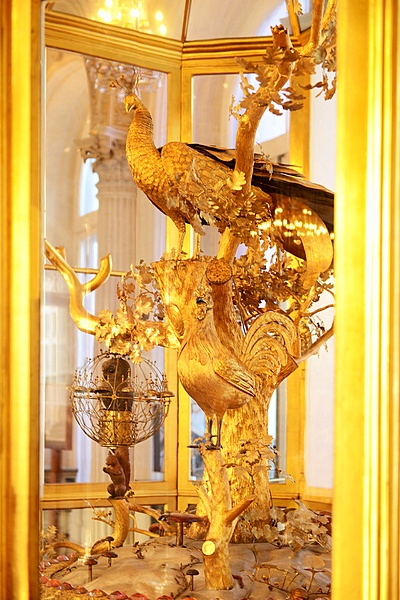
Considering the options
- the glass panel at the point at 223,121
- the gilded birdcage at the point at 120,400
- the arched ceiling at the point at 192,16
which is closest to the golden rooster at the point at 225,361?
the gilded birdcage at the point at 120,400

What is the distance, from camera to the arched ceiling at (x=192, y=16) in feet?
4.35

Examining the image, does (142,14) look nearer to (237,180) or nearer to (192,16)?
(192,16)

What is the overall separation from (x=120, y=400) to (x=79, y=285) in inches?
7.8

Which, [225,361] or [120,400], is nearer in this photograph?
[225,361]

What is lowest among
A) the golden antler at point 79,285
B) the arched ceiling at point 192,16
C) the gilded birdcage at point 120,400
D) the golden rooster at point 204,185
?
the gilded birdcage at point 120,400

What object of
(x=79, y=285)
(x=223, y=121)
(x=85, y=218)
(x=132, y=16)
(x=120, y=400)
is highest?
(x=132, y=16)

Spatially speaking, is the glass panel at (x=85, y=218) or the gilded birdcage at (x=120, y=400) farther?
the gilded birdcage at (x=120, y=400)

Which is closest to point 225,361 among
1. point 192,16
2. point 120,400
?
point 120,400

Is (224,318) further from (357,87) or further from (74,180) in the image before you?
(357,87)

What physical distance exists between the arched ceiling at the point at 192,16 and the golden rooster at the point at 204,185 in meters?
0.13

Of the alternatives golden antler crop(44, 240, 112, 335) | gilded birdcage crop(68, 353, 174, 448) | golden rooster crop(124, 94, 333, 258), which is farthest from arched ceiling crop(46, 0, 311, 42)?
gilded birdcage crop(68, 353, 174, 448)

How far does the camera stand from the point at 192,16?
1.48 m

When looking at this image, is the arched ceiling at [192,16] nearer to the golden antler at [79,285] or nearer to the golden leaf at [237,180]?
the golden leaf at [237,180]

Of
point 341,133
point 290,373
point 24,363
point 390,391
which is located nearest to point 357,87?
point 341,133
